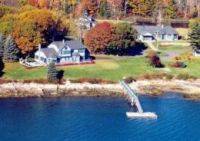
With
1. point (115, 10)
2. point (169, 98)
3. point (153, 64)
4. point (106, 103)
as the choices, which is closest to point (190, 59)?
point (153, 64)

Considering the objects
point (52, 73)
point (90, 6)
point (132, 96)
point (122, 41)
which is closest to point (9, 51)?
point (52, 73)

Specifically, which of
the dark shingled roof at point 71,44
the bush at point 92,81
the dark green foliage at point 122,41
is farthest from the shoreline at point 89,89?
the dark green foliage at point 122,41

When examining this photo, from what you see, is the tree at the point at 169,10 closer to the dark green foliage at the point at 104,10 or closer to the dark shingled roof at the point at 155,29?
the dark shingled roof at the point at 155,29

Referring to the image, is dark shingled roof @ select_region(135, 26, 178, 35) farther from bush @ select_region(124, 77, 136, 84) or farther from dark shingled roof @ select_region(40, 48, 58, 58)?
bush @ select_region(124, 77, 136, 84)

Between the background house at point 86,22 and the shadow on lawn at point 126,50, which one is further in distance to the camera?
the background house at point 86,22

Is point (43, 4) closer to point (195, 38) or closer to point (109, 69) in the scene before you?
point (195, 38)

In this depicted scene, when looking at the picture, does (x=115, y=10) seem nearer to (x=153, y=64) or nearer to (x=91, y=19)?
(x=91, y=19)

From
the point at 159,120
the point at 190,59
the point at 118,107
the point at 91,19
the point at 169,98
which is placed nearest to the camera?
the point at 159,120

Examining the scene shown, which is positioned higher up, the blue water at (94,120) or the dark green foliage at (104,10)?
the dark green foliage at (104,10)
